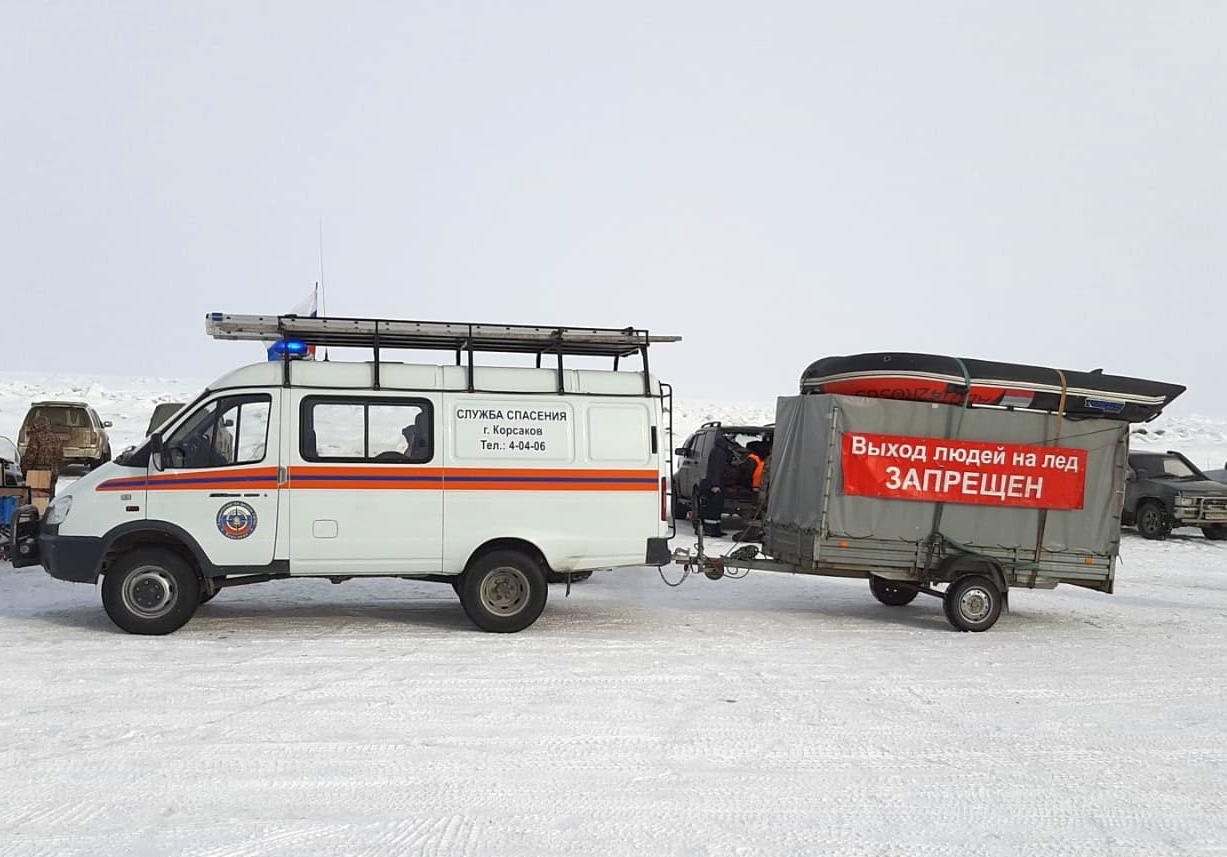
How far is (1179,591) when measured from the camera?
1338cm

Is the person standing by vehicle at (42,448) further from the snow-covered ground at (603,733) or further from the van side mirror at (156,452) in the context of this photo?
the van side mirror at (156,452)

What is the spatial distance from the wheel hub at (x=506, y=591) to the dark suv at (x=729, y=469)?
4588 mm

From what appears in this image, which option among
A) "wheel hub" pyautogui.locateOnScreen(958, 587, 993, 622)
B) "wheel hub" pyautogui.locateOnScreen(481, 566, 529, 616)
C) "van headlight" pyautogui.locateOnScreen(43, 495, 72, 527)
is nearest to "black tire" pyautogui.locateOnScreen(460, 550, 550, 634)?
"wheel hub" pyautogui.locateOnScreen(481, 566, 529, 616)

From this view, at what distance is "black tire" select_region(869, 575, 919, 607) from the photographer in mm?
11617

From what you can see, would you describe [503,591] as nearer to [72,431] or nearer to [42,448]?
[42,448]

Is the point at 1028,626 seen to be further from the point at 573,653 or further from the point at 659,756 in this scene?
the point at 659,756

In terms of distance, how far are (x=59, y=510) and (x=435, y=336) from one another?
3554mm

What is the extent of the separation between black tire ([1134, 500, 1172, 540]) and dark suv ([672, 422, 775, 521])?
7.72m

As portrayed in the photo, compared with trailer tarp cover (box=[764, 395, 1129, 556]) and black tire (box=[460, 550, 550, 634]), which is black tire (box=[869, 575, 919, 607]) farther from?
black tire (box=[460, 550, 550, 634])

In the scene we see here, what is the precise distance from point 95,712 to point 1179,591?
12.6 m

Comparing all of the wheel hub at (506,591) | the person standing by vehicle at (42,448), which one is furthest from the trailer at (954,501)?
the person standing by vehicle at (42,448)

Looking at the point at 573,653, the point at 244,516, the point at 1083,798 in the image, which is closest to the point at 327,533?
the point at 244,516

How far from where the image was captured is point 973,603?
10.2 metres

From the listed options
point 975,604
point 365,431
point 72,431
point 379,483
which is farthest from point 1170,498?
point 72,431
